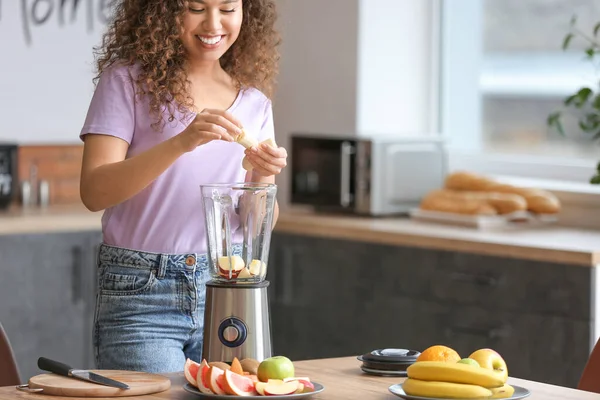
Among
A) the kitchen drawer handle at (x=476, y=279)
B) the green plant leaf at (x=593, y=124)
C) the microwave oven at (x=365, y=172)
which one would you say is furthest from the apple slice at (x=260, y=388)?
the microwave oven at (x=365, y=172)

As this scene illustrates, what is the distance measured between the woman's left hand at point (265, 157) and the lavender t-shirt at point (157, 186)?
0.14 meters

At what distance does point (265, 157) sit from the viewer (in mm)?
1881

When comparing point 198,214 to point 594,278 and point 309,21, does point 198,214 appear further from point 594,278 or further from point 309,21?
point 309,21

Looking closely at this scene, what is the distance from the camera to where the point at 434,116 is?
4254mm

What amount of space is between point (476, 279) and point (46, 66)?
5.59 ft

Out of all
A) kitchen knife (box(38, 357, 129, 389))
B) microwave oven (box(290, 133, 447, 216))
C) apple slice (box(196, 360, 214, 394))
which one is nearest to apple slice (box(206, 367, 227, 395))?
apple slice (box(196, 360, 214, 394))

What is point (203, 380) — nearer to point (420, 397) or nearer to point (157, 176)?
point (420, 397)

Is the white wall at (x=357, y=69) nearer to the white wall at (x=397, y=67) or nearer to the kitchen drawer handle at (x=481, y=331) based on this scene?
the white wall at (x=397, y=67)

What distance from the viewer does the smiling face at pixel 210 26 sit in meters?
1.95

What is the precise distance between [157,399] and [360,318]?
2.00 metres

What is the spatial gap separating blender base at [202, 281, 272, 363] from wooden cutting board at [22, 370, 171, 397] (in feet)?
0.36

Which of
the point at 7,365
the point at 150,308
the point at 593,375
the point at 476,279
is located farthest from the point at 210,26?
the point at 476,279

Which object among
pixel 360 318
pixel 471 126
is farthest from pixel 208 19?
pixel 471 126

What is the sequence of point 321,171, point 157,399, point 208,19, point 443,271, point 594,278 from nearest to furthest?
1. point 157,399
2. point 208,19
3. point 594,278
4. point 443,271
5. point 321,171
